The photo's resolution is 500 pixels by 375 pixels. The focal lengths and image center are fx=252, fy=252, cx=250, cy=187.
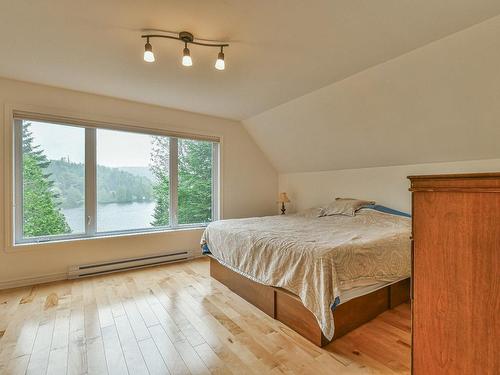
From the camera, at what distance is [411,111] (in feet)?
8.82

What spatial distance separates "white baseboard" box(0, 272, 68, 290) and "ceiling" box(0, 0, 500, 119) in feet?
7.57

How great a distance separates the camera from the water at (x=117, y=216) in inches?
129

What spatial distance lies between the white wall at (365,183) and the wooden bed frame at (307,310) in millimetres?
1347

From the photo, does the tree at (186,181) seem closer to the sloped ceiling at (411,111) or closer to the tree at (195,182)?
the tree at (195,182)

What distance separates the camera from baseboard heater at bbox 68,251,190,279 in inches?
125

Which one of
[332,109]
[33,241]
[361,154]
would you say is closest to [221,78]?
[332,109]

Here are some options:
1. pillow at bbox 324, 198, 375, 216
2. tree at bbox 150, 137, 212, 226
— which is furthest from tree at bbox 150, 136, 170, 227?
pillow at bbox 324, 198, 375, 216

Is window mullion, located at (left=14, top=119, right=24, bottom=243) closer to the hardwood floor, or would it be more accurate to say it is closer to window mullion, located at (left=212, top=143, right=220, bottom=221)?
the hardwood floor

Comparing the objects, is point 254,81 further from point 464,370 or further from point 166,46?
point 464,370

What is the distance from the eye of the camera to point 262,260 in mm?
2264

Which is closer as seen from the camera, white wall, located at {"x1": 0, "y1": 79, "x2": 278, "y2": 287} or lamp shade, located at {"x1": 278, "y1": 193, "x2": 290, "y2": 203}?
white wall, located at {"x1": 0, "y1": 79, "x2": 278, "y2": 287}

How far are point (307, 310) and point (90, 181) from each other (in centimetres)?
311

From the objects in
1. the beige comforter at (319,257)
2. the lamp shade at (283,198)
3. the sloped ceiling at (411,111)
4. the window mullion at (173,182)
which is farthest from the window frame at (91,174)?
the beige comforter at (319,257)

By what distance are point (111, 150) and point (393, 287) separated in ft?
12.4
